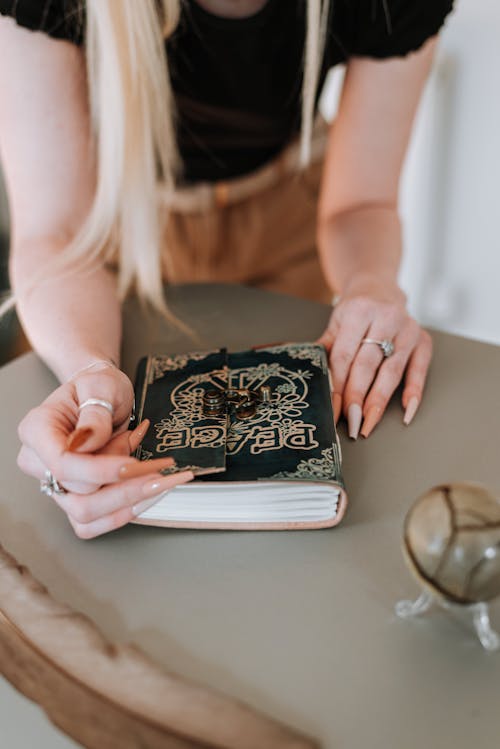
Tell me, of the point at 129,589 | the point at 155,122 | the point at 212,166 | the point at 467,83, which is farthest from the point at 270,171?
the point at 129,589

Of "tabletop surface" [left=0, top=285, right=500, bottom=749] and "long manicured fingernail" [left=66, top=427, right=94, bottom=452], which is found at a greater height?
"long manicured fingernail" [left=66, top=427, right=94, bottom=452]

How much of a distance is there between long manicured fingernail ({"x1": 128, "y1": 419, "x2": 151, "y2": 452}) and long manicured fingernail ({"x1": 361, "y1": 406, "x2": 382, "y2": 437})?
23 cm

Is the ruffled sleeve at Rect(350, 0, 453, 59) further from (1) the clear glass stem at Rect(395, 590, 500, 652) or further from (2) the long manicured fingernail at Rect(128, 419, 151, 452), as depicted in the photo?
(1) the clear glass stem at Rect(395, 590, 500, 652)

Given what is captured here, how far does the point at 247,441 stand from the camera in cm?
63

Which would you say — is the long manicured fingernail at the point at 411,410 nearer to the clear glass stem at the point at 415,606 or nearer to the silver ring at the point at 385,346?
the silver ring at the point at 385,346

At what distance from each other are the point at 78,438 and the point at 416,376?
0.40 m

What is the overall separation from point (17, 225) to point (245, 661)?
0.68 m

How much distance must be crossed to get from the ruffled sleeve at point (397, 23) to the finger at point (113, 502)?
72 centimetres

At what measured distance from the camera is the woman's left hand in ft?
2.46

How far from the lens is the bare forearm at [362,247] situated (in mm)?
951

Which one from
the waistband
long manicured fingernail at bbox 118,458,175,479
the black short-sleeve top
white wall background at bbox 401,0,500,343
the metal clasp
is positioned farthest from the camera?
white wall background at bbox 401,0,500,343

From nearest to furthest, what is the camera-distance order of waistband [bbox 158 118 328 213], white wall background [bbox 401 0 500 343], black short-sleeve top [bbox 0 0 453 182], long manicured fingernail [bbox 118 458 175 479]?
long manicured fingernail [bbox 118 458 175 479], black short-sleeve top [bbox 0 0 453 182], waistband [bbox 158 118 328 213], white wall background [bbox 401 0 500 343]

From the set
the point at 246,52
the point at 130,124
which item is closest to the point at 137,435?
the point at 130,124

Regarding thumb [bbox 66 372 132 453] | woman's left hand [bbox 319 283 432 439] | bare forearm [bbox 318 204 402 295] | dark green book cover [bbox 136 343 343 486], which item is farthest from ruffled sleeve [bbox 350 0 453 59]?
thumb [bbox 66 372 132 453]
